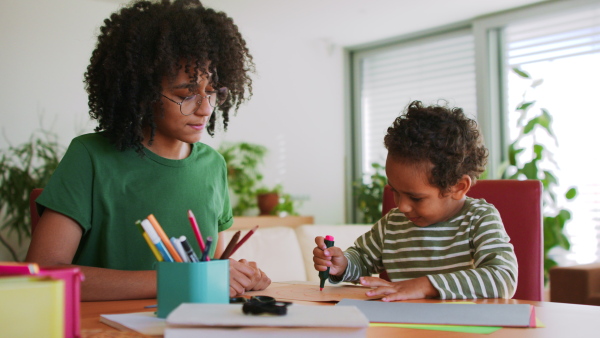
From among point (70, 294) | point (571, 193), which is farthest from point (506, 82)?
point (70, 294)

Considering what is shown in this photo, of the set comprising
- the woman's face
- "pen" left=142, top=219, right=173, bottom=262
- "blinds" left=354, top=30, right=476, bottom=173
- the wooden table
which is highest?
"blinds" left=354, top=30, right=476, bottom=173

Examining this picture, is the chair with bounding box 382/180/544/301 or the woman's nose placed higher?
the woman's nose

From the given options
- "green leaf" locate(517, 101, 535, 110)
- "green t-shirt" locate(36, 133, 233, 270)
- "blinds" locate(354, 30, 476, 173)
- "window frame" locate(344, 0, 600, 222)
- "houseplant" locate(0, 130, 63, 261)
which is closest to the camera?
"green t-shirt" locate(36, 133, 233, 270)

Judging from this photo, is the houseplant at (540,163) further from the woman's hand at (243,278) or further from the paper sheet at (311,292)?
the woman's hand at (243,278)

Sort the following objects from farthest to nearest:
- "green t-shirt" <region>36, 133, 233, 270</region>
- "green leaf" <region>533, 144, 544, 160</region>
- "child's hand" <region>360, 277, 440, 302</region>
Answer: "green leaf" <region>533, 144, 544, 160</region>
"green t-shirt" <region>36, 133, 233, 270</region>
"child's hand" <region>360, 277, 440, 302</region>

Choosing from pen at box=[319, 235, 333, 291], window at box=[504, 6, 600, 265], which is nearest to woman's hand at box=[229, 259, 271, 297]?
pen at box=[319, 235, 333, 291]

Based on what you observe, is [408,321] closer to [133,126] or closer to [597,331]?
[597,331]

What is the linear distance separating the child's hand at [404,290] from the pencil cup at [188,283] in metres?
0.36

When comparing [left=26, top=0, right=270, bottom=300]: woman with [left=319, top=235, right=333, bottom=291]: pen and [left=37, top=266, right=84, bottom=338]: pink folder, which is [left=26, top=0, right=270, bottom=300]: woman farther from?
[left=37, top=266, right=84, bottom=338]: pink folder

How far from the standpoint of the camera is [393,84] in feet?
18.4

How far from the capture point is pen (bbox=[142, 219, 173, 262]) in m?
0.80

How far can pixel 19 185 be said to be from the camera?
334cm

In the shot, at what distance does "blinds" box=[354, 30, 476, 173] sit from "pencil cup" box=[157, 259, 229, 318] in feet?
14.0

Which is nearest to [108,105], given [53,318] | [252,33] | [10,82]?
[53,318]
